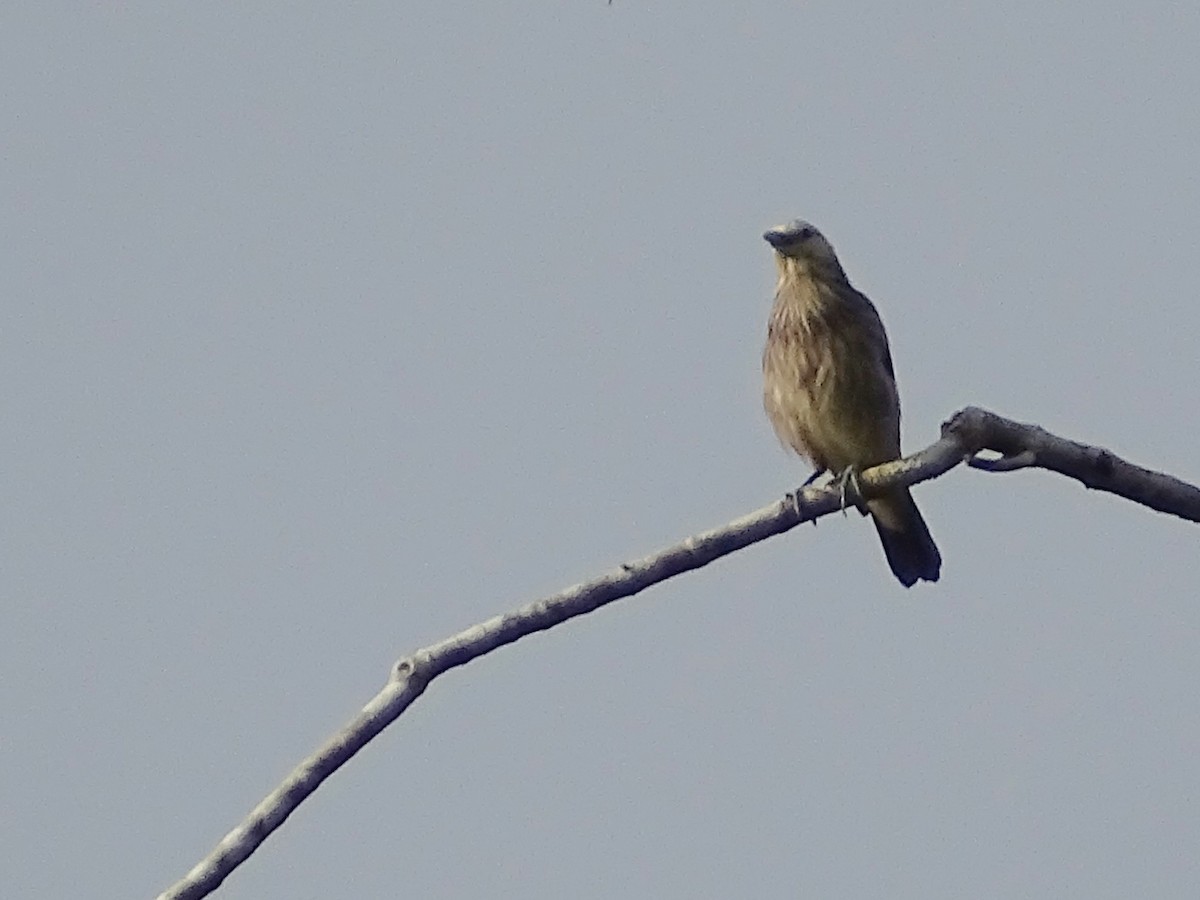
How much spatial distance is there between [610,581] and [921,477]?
2.41 feet

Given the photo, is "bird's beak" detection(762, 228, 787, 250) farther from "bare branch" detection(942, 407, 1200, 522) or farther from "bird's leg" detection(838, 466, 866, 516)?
"bare branch" detection(942, 407, 1200, 522)

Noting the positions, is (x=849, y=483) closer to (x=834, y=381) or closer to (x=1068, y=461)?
Answer: (x=834, y=381)

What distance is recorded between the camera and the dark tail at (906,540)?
20.9 ft

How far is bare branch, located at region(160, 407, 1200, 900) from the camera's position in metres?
3.39

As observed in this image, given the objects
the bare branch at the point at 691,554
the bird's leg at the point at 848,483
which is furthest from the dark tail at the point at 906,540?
the bare branch at the point at 691,554

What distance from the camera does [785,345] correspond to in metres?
6.28

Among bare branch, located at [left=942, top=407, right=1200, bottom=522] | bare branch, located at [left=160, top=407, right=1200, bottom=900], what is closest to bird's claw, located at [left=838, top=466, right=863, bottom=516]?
bare branch, located at [left=160, top=407, right=1200, bottom=900]

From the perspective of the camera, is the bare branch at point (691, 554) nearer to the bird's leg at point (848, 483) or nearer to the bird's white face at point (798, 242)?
the bird's leg at point (848, 483)

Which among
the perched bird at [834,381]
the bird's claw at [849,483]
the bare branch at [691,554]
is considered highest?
the perched bird at [834,381]

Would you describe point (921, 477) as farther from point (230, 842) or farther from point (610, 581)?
point (230, 842)

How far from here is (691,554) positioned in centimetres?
397

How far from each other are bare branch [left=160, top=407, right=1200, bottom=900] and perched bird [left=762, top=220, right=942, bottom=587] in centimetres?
162

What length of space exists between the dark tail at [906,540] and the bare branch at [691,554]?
76.6 inches

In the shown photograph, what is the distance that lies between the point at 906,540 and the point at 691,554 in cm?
259
